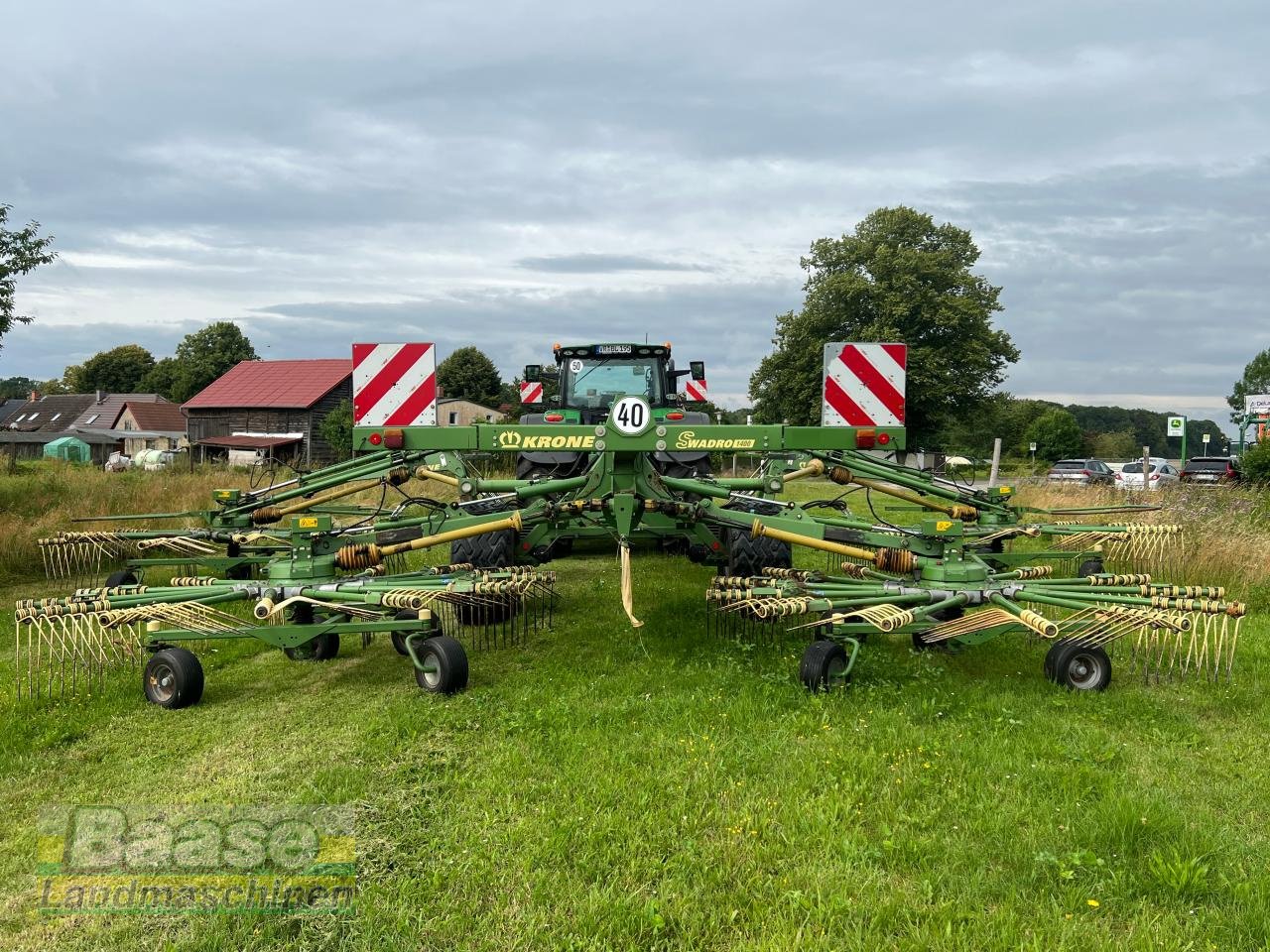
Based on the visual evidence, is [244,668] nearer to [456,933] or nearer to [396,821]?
[396,821]

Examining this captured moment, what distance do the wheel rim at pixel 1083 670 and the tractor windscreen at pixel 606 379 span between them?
518cm

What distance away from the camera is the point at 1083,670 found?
14.0 ft


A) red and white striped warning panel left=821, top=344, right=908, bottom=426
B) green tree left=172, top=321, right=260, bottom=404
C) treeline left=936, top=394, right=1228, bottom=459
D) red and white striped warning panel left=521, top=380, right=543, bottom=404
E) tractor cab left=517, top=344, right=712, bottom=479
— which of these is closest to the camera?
red and white striped warning panel left=821, top=344, right=908, bottom=426

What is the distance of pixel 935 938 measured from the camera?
219 cm

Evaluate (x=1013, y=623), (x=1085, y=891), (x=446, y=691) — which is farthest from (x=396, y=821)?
(x=1013, y=623)

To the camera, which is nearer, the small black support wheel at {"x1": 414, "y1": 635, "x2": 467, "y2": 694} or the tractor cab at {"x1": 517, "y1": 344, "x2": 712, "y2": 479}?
the small black support wheel at {"x1": 414, "y1": 635, "x2": 467, "y2": 694}

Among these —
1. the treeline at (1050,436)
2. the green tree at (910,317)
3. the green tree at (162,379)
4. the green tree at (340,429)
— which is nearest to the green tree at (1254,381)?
the treeline at (1050,436)

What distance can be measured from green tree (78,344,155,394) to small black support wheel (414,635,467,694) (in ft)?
237

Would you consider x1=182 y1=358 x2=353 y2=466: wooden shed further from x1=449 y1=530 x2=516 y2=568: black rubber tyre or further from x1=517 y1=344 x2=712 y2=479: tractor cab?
x1=449 y1=530 x2=516 y2=568: black rubber tyre

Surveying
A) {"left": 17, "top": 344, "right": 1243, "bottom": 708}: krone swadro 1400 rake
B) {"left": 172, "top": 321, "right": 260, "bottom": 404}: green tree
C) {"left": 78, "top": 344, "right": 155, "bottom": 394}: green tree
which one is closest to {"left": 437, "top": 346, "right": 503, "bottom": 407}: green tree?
{"left": 172, "top": 321, "right": 260, "bottom": 404}: green tree

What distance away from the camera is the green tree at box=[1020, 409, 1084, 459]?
59438 millimetres

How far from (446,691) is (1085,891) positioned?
112 inches

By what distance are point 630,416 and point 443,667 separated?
1.65 meters

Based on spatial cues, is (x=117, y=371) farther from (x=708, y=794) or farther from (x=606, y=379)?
(x=708, y=794)
